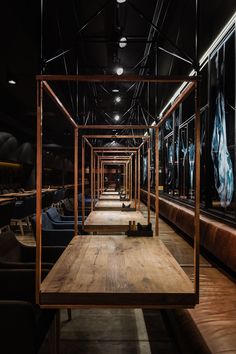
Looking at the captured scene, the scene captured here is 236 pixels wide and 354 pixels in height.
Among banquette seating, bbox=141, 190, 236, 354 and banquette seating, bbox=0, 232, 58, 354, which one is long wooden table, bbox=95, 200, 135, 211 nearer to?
banquette seating, bbox=141, 190, 236, 354

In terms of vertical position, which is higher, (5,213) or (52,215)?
(52,215)

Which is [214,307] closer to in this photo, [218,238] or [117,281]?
[117,281]

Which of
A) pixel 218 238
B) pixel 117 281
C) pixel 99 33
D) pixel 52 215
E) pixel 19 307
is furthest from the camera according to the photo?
pixel 99 33

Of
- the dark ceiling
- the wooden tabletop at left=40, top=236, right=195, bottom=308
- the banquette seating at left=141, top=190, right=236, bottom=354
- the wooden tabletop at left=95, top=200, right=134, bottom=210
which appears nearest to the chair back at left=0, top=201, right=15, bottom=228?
the wooden tabletop at left=95, top=200, right=134, bottom=210

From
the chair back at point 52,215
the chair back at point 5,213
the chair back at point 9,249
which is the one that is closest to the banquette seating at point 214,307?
the chair back at point 9,249

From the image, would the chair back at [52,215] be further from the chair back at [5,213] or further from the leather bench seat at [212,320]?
the leather bench seat at [212,320]

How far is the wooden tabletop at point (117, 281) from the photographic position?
1587 millimetres

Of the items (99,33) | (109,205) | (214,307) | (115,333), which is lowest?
(115,333)

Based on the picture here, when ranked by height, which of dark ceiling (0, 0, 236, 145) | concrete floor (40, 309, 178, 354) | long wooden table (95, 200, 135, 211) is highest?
dark ceiling (0, 0, 236, 145)

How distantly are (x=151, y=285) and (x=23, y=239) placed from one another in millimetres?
5735

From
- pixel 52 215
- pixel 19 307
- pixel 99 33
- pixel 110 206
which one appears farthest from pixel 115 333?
pixel 99 33

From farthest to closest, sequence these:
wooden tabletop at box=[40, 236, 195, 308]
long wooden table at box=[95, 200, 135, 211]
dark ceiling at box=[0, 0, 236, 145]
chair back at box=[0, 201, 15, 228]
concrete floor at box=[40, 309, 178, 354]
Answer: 1. chair back at box=[0, 201, 15, 228]
2. long wooden table at box=[95, 200, 135, 211]
3. dark ceiling at box=[0, 0, 236, 145]
4. concrete floor at box=[40, 309, 178, 354]
5. wooden tabletop at box=[40, 236, 195, 308]

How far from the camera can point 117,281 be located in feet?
5.80

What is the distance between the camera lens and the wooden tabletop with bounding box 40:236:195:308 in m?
1.59
